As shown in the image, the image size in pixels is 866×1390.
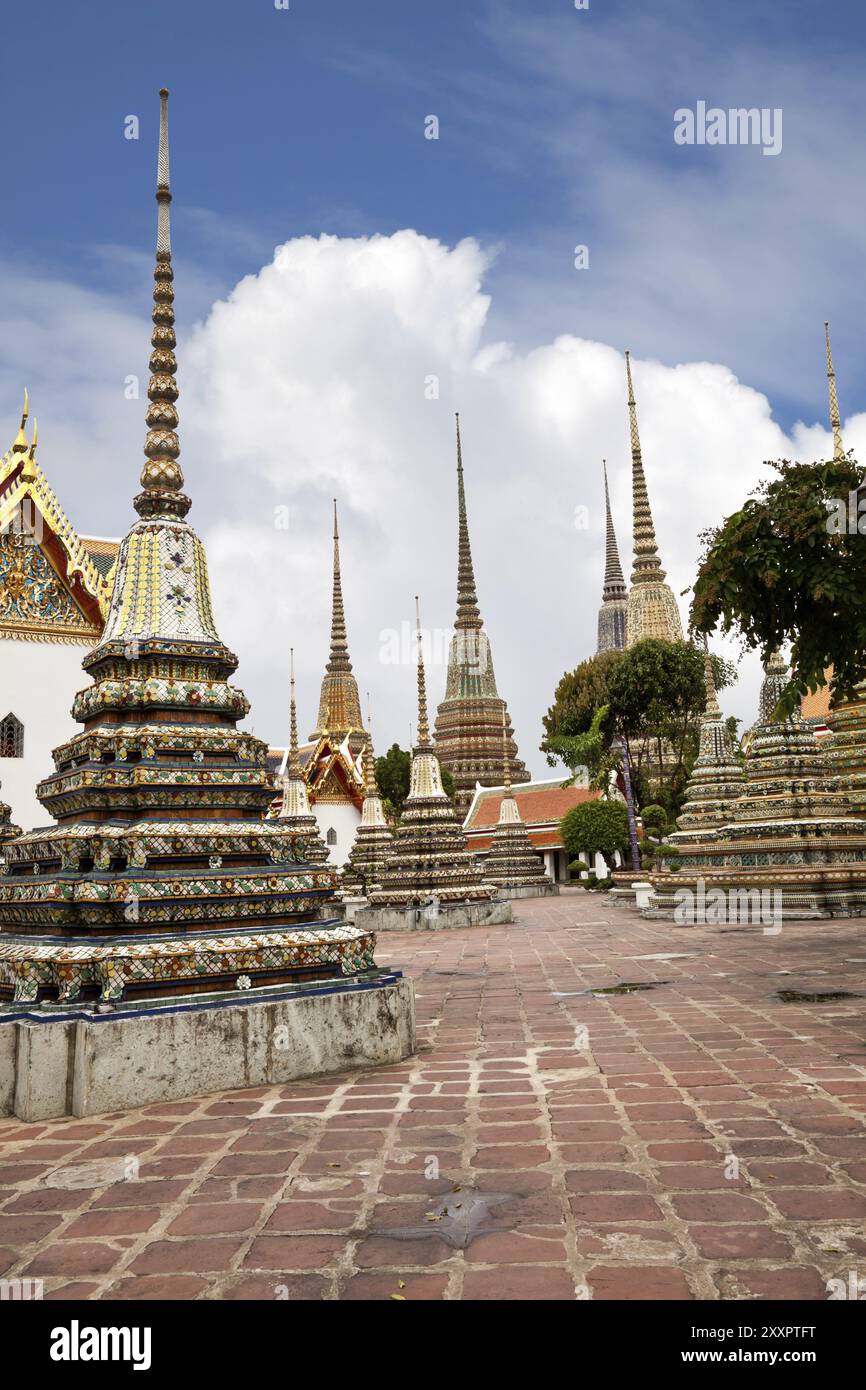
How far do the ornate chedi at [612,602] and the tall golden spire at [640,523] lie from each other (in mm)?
11941

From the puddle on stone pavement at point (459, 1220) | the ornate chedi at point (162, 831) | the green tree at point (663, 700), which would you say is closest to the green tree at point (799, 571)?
the ornate chedi at point (162, 831)

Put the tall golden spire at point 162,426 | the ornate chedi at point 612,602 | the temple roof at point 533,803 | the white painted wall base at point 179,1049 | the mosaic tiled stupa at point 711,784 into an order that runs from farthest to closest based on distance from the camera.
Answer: the ornate chedi at point 612,602, the temple roof at point 533,803, the mosaic tiled stupa at point 711,784, the tall golden spire at point 162,426, the white painted wall base at point 179,1049

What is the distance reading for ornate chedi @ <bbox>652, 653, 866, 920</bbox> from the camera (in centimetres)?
1747

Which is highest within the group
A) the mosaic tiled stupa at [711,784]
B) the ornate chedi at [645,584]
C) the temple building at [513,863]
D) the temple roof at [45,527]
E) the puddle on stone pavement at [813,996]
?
the ornate chedi at [645,584]

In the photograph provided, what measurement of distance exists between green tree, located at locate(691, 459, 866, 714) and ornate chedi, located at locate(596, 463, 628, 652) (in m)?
63.8

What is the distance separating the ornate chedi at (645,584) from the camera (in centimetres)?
5738

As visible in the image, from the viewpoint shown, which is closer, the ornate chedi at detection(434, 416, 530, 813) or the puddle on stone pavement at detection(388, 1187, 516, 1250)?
the puddle on stone pavement at detection(388, 1187, 516, 1250)

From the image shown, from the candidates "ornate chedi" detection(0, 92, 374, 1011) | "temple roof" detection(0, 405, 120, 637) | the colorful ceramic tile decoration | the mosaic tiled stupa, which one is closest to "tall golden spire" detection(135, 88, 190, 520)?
"ornate chedi" detection(0, 92, 374, 1011)

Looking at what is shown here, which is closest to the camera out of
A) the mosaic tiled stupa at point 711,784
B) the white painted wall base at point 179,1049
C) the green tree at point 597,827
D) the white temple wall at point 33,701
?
the white painted wall base at point 179,1049

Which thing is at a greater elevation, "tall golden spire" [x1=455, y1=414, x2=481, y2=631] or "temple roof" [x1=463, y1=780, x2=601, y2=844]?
"tall golden spire" [x1=455, y1=414, x2=481, y2=631]

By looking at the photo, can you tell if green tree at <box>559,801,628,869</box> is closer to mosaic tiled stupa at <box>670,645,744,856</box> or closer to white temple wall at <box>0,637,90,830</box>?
mosaic tiled stupa at <box>670,645,744,856</box>

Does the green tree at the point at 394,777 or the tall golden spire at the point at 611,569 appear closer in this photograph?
the green tree at the point at 394,777

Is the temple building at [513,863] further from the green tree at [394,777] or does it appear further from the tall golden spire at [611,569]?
the tall golden spire at [611,569]

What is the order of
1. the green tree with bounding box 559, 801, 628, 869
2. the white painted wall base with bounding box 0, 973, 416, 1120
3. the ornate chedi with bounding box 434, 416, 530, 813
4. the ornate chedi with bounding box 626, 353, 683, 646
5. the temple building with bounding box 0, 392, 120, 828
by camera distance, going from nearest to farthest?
1. the white painted wall base with bounding box 0, 973, 416, 1120
2. the temple building with bounding box 0, 392, 120, 828
3. the green tree with bounding box 559, 801, 628, 869
4. the ornate chedi with bounding box 434, 416, 530, 813
5. the ornate chedi with bounding box 626, 353, 683, 646
